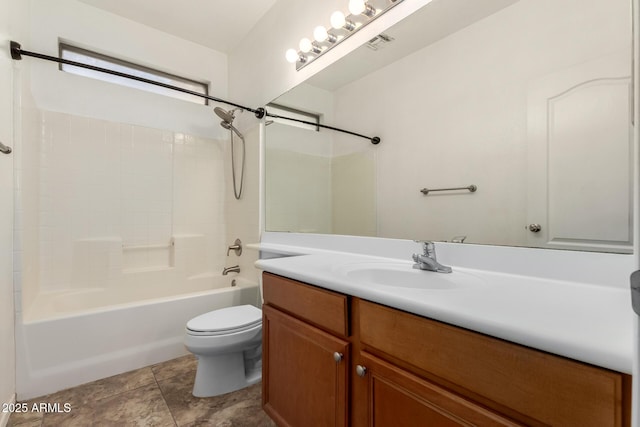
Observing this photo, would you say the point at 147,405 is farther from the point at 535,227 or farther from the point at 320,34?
the point at 320,34

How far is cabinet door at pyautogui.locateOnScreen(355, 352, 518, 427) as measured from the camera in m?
0.57

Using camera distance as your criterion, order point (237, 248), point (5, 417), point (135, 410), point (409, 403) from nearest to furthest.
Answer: point (409, 403) < point (5, 417) < point (135, 410) < point (237, 248)

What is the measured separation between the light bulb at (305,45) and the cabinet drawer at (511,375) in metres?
1.63

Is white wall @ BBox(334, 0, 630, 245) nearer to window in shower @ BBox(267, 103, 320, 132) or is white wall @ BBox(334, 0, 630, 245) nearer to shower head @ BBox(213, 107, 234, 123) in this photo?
window in shower @ BBox(267, 103, 320, 132)

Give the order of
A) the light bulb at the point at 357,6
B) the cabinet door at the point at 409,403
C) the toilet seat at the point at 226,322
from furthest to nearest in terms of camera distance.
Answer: the toilet seat at the point at 226,322 < the light bulb at the point at 357,6 < the cabinet door at the point at 409,403

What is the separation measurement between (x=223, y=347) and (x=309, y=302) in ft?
2.54

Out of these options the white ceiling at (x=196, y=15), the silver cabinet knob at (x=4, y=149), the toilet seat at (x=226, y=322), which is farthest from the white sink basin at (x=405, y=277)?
the white ceiling at (x=196, y=15)

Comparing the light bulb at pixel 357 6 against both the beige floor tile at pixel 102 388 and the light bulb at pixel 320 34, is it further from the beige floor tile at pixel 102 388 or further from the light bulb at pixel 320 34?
the beige floor tile at pixel 102 388

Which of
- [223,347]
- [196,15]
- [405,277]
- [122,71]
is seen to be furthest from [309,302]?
[122,71]

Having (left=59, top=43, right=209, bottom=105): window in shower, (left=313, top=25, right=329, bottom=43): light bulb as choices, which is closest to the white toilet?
(left=313, top=25, right=329, bottom=43): light bulb

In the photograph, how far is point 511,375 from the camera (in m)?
0.52

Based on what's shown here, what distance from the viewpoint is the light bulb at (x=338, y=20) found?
1.47m

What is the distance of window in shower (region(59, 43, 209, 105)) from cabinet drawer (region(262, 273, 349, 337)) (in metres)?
2.19

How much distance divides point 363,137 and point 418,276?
788 mm
